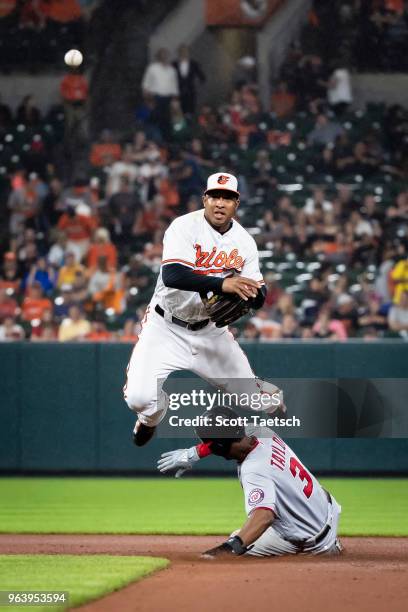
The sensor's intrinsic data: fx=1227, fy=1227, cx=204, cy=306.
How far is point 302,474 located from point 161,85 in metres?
13.2

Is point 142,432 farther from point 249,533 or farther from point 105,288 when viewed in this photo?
point 105,288

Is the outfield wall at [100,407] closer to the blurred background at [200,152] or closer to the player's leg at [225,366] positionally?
the blurred background at [200,152]

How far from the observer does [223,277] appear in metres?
7.52

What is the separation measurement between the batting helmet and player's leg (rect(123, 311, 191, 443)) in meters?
0.62

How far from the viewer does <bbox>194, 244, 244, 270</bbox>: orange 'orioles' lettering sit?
7.67m

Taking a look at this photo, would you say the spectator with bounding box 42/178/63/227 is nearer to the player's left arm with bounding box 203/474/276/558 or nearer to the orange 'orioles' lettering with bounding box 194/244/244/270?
the orange 'orioles' lettering with bounding box 194/244/244/270

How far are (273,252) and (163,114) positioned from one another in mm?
3943

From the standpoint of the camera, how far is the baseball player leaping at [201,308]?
739cm

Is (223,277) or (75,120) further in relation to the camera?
(75,120)

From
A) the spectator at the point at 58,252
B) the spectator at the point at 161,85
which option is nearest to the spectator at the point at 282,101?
the spectator at the point at 161,85

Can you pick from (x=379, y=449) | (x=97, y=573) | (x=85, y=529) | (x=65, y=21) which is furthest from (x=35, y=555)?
(x=65, y=21)

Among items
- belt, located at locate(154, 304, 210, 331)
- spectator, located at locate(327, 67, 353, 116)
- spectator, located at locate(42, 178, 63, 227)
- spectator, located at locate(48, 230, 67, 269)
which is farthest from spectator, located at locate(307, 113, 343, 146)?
belt, located at locate(154, 304, 210, 331)

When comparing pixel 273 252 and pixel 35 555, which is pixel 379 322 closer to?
pixel 273 252

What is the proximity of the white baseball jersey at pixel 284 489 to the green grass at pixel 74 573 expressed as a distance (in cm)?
70
